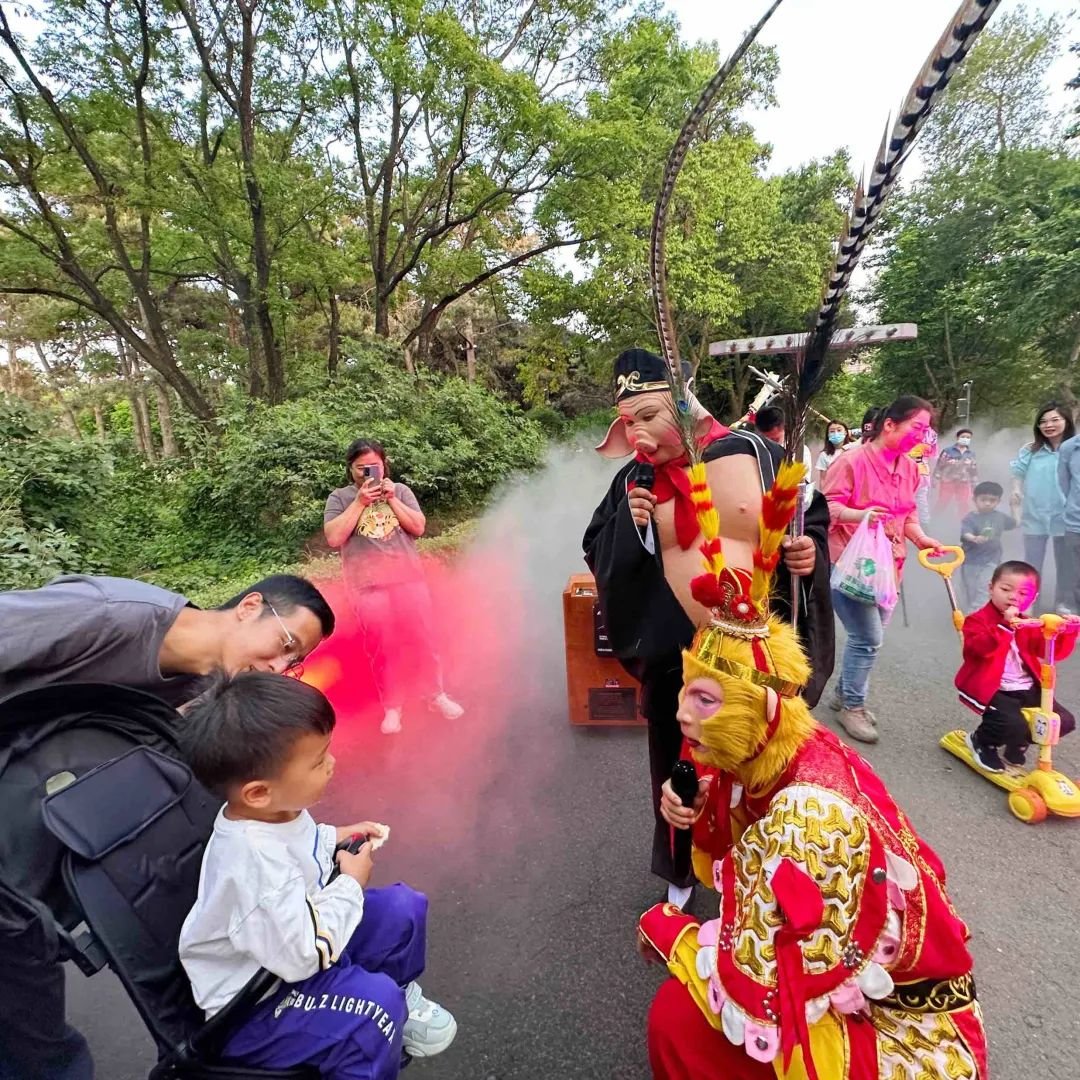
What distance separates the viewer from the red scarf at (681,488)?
1925 millimetres

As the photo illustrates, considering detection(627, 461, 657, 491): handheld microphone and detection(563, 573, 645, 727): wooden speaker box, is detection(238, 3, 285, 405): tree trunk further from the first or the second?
detection(627, 461, 657, 491): handheld microphone

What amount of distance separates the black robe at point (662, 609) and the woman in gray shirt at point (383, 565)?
1.73 meters

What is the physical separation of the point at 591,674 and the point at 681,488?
7.01 ft

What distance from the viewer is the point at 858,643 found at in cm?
355

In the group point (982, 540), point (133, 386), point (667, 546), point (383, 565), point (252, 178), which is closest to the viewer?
point (667, 546)

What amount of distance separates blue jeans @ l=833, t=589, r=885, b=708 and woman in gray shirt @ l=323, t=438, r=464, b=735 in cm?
260

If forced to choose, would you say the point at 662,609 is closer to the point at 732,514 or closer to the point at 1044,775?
the point at 732,514

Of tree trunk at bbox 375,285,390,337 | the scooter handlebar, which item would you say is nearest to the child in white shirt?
the scooter handlebar

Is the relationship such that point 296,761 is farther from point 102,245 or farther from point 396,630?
point 102,245

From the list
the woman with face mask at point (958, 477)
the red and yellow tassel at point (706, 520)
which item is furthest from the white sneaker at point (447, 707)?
the woman with face mask at point (958, 477)

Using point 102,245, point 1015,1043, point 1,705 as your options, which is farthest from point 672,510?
point 102,245

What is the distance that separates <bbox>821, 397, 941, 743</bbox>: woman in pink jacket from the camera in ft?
11.5

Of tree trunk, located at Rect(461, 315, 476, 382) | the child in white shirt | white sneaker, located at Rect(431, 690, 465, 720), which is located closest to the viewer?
the child in white shirt

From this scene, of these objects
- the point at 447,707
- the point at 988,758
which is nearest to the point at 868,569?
the point at 988,758
